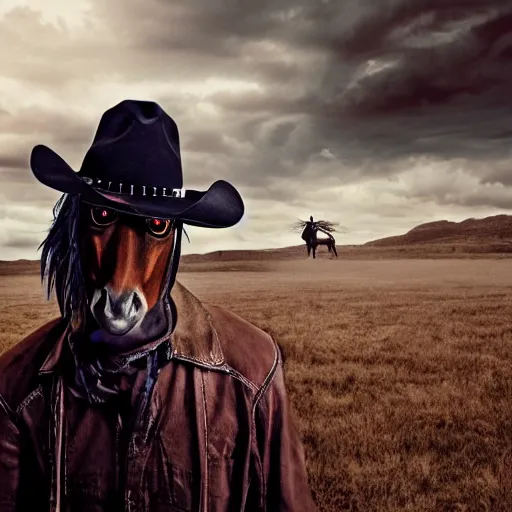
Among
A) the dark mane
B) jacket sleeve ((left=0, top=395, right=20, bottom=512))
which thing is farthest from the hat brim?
jacket sleeve ((left=0, top=395, right=20, bottom=512))

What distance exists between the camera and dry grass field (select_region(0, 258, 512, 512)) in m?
5.82

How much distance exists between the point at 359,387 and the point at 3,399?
25.9 ft

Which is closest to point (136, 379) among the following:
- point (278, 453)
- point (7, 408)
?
point (7, 408)

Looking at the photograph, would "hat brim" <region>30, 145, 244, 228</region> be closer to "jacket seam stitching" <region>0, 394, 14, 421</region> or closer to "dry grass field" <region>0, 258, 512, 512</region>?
"jacket seam stitching" <region>0, 394, 14, 421</region>

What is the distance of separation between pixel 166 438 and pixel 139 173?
1019 millimetres

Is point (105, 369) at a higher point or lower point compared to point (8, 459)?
higher

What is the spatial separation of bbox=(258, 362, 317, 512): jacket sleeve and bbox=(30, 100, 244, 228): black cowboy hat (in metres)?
0.74

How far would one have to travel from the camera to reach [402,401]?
8.69 meters

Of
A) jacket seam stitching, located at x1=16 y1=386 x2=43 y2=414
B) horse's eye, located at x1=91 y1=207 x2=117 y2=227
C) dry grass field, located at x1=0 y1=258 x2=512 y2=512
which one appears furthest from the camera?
dry grass field, located at x1=0 y1=258 x2=512 y2=512

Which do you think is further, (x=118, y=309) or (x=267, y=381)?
(x=267, y=381)

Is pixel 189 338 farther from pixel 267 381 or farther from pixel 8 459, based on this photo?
pixel 8 459

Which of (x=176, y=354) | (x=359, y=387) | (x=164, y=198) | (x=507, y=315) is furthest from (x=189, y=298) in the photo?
(x=507, y=315)

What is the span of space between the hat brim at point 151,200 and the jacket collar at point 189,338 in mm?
340

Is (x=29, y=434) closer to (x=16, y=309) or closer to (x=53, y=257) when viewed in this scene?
(x=53, y=257)
